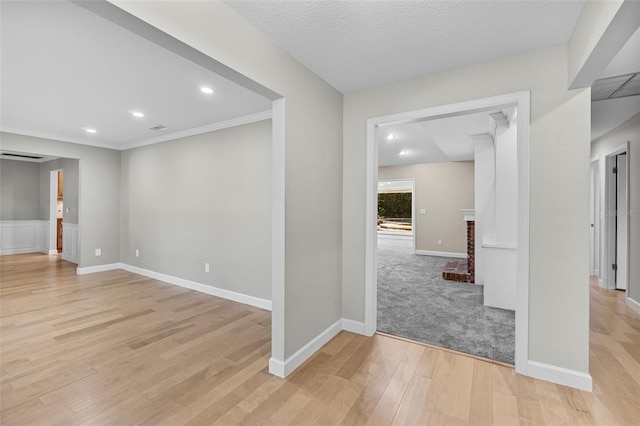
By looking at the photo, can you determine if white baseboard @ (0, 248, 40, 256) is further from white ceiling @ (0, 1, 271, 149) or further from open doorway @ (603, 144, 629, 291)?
open doorway @ (603, 144, 629, 291)

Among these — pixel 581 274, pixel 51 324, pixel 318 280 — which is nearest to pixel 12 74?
pixel 51 324

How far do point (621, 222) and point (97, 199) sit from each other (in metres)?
9.01

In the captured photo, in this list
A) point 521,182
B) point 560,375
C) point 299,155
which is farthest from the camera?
point 299,155

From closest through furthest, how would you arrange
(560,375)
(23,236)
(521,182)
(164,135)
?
(560,375) → (521,182) → (164,135) → (23,236)

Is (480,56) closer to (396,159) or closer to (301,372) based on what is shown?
(301,372)

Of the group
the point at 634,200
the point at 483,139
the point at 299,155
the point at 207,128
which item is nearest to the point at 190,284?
the point at 207,128

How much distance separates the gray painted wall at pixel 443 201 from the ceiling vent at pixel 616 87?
424 cm

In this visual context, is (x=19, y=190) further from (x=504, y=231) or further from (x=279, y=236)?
(x=504, y=231)

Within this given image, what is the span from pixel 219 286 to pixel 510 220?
4053 mm

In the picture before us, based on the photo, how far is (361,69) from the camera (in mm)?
2406

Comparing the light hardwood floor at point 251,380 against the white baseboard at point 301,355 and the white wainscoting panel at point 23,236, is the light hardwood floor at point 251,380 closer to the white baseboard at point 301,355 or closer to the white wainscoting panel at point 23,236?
the white baseboard at point 301,355

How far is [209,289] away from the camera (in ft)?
13.5

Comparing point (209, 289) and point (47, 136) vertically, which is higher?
point (47, 136)

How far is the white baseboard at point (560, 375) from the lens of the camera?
193 cm
